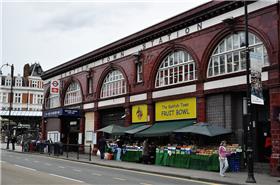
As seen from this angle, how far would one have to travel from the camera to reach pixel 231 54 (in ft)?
79.5

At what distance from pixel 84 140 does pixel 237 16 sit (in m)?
22.6

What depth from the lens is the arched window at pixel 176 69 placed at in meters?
27.3

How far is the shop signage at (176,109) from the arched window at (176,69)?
148 centimetres

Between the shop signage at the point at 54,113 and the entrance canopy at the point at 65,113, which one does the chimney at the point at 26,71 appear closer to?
the shop signage at the point at 54,113

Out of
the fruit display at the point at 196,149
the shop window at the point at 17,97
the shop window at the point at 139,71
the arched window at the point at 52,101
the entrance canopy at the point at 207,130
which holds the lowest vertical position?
the fruit display at the point at 196,149

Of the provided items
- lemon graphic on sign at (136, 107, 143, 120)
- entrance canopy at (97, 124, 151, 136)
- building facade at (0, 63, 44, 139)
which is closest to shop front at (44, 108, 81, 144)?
entrance canopy at (97, 124, 151, 136)

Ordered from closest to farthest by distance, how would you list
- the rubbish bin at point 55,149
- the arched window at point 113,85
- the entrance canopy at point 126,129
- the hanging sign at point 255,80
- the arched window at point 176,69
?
the hanging sign at point 255,80
the arched window at point 176,69
the entrance canopy at point 126,129
the arched window at point 113,85
the rubbish bin at point 55,149

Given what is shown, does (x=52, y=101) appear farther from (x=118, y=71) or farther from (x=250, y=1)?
(x=250, y=1)

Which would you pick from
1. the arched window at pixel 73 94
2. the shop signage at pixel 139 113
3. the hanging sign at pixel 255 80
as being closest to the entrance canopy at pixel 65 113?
the arched window at pixel 73 94

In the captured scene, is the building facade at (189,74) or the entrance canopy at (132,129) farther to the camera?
the entrance canopy at (132,129)

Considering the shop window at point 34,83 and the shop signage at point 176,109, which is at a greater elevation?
the shop window at point 34,83

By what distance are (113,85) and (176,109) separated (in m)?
10.0

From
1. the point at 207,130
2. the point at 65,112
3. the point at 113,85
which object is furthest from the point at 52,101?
the point at 207,130

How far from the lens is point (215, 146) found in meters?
23.6
